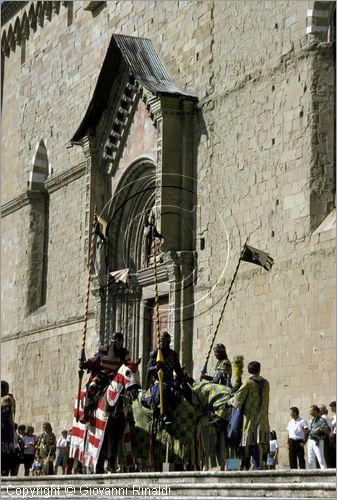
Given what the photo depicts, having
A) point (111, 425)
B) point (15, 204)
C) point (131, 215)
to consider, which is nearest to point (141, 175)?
point (131, 215)

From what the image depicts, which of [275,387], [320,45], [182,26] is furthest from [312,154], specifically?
[182,26]

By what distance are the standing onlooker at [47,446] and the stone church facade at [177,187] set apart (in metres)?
2.90

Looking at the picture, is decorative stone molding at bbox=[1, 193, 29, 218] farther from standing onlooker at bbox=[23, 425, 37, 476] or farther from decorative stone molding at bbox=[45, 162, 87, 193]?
standing onlooker at bbox=[23, 425, 37, 476]

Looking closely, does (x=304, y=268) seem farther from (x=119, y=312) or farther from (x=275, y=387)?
(x=119, y=312)

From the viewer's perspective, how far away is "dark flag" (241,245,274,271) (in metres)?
20.9

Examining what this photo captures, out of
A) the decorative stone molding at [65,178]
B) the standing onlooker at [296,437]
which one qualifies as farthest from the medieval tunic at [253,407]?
the decorative stone molding at [65,178]

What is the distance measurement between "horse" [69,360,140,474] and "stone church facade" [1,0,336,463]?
4.09 m

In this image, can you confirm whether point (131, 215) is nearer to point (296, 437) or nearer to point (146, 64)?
point (146, 64)

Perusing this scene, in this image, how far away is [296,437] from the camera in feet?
61.1

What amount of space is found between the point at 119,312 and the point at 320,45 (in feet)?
27.7

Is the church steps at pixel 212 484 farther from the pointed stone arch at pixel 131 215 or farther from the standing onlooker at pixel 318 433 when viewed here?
the pointed stone arch at pixel 131 215

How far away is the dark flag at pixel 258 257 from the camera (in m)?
20.9

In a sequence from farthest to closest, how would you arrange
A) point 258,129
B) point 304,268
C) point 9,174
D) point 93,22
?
point 9,174 → point 93,22 → point 258,129 → point 304,268

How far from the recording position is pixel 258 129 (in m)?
22.1
